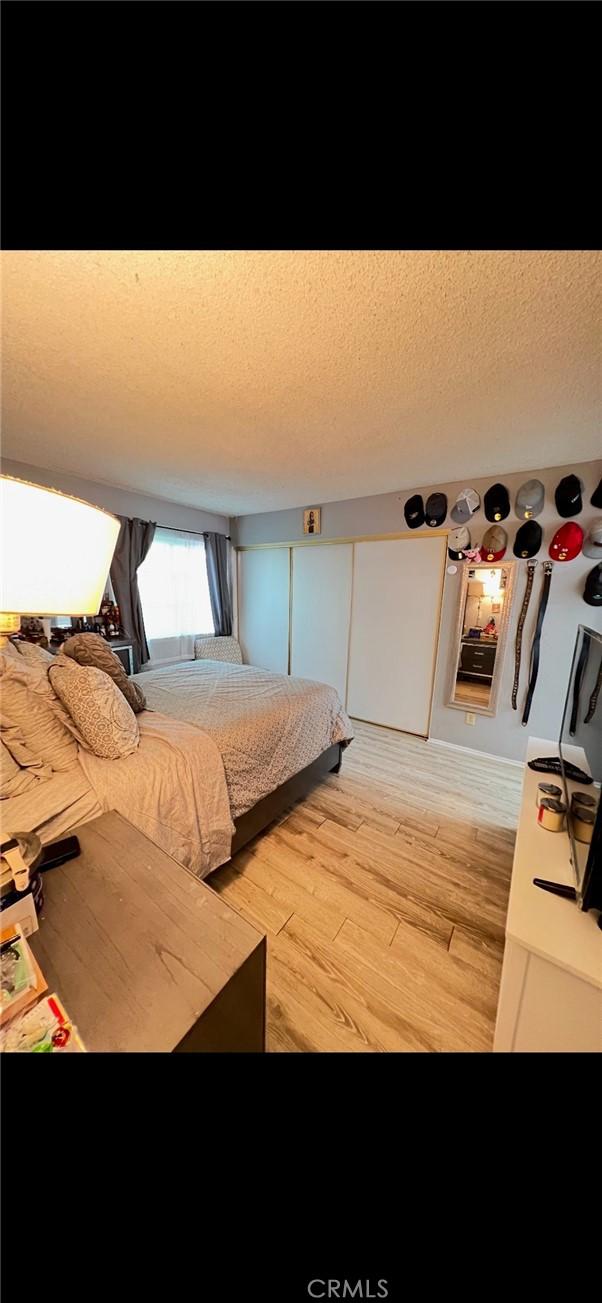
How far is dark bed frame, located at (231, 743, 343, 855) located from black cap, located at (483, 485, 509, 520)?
2.07 m

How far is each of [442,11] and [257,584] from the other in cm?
380

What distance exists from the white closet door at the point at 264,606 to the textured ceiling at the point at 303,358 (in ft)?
5.28

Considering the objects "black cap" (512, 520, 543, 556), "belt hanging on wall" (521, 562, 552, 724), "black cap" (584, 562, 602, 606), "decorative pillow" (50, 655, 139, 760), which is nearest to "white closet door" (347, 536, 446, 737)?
"black cap" (512, 520, 543, 556)

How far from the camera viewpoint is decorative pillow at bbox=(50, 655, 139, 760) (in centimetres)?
136

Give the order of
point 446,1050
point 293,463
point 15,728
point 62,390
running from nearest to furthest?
point 446,1050 < point 15,728 < point 62,390 < point 293,463

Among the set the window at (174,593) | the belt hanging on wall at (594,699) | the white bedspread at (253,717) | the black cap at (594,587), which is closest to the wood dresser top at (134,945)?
the white bedspread at (253,717)

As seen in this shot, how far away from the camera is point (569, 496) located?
7.64 ft

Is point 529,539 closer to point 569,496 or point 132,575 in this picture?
point 569,496

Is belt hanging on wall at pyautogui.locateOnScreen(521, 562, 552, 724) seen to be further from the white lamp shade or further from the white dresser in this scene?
the white lamp shade

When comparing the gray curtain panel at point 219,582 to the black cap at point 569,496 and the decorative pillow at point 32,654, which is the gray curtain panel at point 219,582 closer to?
the decorative pillow at point 32,654

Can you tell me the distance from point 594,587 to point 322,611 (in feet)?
7.20
